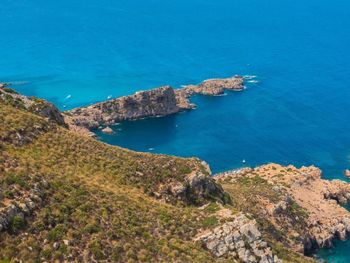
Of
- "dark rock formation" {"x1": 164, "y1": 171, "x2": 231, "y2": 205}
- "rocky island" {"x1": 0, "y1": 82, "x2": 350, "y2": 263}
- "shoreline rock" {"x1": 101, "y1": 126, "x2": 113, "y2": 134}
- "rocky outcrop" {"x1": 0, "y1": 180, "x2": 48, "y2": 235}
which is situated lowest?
"shoreline rock" {"x1": 101, "y1": 126, "x2": 113, "y2": 134}

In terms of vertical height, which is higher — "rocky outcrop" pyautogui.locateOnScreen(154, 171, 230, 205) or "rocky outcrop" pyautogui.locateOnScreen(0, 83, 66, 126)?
"rocky outcrop" pyautogui.locateOnScreen(0, 83, 66, 126)

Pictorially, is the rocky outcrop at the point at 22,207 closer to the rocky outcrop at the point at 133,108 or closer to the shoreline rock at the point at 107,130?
the shoreline rock at the point at 107,130

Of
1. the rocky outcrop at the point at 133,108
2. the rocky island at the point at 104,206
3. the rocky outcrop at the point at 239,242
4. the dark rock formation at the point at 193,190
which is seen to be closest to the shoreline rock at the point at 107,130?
the rocky outcrop at the point at 133,108

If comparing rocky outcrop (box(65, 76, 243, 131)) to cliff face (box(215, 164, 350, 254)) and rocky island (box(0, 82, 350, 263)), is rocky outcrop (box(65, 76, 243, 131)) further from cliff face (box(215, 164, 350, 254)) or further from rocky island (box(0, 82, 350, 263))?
rocky island (box(0, 82, 350, 263))

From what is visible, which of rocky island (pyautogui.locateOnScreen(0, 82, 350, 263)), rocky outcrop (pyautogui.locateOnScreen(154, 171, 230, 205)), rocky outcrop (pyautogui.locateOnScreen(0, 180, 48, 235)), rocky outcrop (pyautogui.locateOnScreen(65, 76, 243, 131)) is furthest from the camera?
rocky outcrop (pyautogui.locateOnScreen(65, 76, 243, 131))

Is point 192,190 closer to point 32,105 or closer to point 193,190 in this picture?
point 193,190

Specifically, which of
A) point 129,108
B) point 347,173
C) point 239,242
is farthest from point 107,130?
point 239,242

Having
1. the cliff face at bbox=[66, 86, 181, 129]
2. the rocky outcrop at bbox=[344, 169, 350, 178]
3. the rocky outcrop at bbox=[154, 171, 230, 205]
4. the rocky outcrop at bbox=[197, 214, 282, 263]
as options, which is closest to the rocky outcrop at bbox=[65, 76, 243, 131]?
the cliff face at bbox=[66, 86, 181, 129]

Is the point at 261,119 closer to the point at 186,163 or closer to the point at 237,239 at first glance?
the point at 186,163
